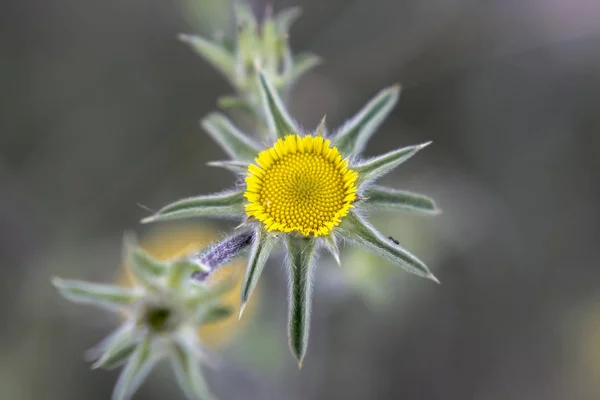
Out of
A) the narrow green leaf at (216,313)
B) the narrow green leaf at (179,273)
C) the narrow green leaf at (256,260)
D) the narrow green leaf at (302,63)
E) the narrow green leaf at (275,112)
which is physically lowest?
the narrow green leaf at (256,260)

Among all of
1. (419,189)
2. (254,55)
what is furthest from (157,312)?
(419,189)

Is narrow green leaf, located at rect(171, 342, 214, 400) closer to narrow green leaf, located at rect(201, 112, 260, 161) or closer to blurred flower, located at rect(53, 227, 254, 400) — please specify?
blurred flower, located at rect(53, 227, 254, 400)

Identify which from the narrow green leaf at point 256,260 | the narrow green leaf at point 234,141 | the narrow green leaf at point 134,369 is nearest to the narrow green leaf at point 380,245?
the narrow green leaf at point 256,260

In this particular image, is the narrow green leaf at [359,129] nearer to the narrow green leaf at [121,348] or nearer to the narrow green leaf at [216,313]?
the narrow green leaf at [216,313]

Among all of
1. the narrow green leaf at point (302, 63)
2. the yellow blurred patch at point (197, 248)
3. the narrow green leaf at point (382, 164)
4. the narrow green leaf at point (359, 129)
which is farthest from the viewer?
the yellow blurred patch at point (197, 248)

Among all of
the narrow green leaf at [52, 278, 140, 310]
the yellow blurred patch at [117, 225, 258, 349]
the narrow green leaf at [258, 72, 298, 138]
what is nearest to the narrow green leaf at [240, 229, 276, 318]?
the narrow green leaf at [258, 72, 298, 138]

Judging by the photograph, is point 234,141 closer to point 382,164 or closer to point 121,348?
point 382,164
